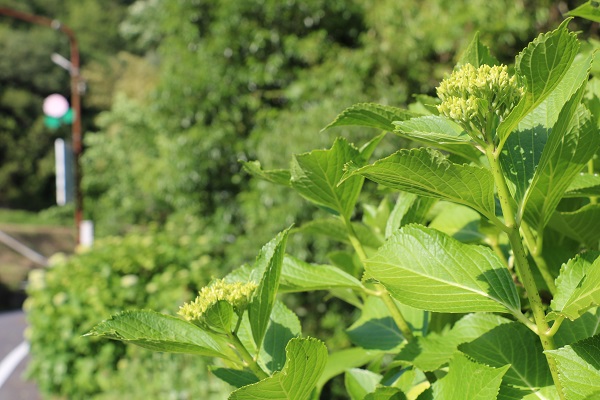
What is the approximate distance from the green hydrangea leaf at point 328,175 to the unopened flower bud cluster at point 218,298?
0.11 metres

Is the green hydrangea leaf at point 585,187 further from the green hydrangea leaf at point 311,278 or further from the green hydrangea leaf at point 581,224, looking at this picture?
the green hydrangea leaf at point 311,278

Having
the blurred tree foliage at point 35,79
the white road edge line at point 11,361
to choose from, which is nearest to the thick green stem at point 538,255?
the white road edge line at point 11,361

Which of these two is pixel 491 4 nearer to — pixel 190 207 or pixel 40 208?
pixel 190 207

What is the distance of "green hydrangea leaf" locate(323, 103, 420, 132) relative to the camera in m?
0.55

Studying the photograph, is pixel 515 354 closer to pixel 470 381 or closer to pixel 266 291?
pixel 470 381

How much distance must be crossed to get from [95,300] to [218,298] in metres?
4.20

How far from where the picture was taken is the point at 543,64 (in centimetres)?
45

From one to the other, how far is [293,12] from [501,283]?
19.4 ft

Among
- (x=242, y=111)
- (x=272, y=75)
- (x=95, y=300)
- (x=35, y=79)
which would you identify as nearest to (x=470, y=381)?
(x=95, y=300)

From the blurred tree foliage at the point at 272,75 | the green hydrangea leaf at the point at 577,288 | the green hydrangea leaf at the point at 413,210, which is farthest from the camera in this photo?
the blurred tree foliage at the point at 272,75

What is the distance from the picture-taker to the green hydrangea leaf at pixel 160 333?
0.51 m

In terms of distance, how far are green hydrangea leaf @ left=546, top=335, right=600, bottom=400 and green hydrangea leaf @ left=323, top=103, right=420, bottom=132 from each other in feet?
0.75

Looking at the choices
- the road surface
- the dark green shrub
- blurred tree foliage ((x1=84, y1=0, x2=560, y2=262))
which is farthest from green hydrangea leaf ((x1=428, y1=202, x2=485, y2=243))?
the road surface

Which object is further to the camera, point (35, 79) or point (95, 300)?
point (35, 79)
